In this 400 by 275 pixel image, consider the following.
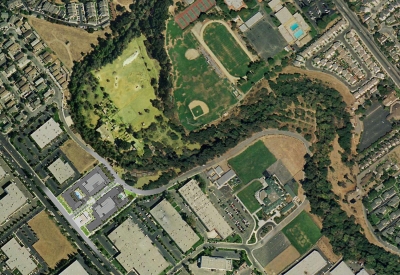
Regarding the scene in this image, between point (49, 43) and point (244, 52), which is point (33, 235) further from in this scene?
point (244, 52)

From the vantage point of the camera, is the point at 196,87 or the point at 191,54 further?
the point at 191,54

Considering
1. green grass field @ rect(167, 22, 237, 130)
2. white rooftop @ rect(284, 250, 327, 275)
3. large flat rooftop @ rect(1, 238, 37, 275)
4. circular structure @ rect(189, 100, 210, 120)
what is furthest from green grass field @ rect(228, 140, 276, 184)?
large flat rooftop @ rect(1, 238, 37, 275)

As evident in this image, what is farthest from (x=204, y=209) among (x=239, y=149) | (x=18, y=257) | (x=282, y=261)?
(x=18, y=257)

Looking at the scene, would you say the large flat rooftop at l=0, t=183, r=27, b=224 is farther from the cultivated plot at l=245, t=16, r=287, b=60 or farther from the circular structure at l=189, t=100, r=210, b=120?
the cultivated plot at l=245, t=16, r=287, b=60

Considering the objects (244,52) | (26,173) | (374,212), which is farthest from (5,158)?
(374,212)

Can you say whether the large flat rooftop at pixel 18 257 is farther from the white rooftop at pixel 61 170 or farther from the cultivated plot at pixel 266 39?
the cultivated plot at pixel 266 39

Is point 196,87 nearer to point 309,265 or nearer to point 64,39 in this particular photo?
point 64,39

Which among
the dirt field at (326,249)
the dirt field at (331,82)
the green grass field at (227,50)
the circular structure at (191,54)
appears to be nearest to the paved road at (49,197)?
the circular structure at (191,54)
